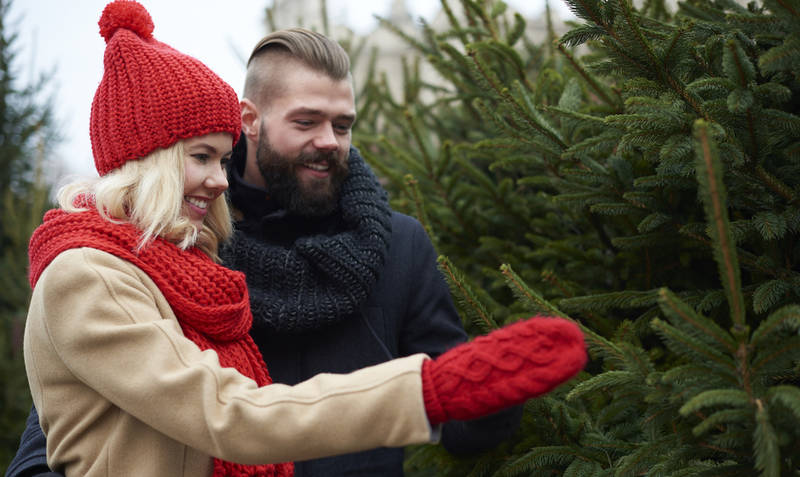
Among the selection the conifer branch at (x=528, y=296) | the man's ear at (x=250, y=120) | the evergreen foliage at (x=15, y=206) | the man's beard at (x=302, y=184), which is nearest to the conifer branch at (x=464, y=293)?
the conifer branch at (x=528, y=296)

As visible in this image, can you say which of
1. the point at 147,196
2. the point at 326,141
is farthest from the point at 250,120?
the point at 147,196

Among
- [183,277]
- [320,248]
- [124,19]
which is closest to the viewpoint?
[183,277]

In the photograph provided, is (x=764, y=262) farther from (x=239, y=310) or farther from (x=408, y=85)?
(x=408, y=85)

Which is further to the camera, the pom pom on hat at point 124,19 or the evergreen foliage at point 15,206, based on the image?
the evergreen foliage at point 15,206

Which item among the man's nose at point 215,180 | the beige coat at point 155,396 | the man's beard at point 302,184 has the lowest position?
the beige coat at point 155,396

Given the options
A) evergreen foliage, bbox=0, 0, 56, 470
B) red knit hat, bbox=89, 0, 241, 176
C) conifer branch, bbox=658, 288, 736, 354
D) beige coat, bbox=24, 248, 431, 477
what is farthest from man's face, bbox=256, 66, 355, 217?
evergreen foliage, bbox=0, 0, 56, 470

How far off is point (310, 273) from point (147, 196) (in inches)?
25.1

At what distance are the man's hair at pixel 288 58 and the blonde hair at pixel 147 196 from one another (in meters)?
0.84

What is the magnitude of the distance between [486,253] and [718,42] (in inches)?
59.0

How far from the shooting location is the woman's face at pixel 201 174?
1.85m

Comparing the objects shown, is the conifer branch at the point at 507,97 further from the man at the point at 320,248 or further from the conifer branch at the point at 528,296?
the conifer branch at the point at 528,296

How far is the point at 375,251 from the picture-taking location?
7.34ft

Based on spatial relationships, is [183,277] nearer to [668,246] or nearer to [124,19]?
[124,19]

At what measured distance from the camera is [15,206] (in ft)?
22.7
